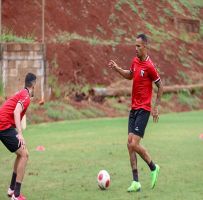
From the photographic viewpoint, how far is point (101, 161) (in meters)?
14.0

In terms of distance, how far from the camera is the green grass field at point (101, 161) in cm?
1052

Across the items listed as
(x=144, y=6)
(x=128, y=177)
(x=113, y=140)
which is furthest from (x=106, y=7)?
(x=128, y=177)

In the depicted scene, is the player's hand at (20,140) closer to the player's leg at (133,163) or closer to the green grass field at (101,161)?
the green grass field at (101,161)

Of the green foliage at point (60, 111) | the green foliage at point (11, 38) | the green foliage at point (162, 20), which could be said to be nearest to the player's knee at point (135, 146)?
the green foliage at point (60, 111)

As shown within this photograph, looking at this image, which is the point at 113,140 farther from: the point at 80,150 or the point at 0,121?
the point at 0,121

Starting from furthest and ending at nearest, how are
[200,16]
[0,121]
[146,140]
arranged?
[200,16], [146,140], [0,121]

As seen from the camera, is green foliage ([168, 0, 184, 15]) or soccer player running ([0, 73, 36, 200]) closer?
soccer player running ([0, 73, 36, 200])

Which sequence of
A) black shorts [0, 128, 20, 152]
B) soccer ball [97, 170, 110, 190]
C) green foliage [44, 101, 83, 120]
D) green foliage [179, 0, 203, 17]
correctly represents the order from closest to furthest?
1. black shorts [0, 128, 20, 152]
2. soccer ball [97, 170, 110, 190]
3. green foliage [44, 101, 83, 120]
4. green foliage [179, 0, 203, 17]

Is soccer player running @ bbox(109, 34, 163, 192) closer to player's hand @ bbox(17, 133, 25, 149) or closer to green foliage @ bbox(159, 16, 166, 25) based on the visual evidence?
player's hand @ bbox(17, 133, 25, 149)

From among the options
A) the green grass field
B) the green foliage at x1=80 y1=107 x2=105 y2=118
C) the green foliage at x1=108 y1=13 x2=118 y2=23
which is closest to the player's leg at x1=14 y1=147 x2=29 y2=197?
the green grass field

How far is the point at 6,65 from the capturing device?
80.1 feet

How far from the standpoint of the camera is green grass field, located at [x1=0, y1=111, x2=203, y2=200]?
10.5 m

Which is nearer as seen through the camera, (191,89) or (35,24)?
(35,24)

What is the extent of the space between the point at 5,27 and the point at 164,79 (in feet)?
29.6
